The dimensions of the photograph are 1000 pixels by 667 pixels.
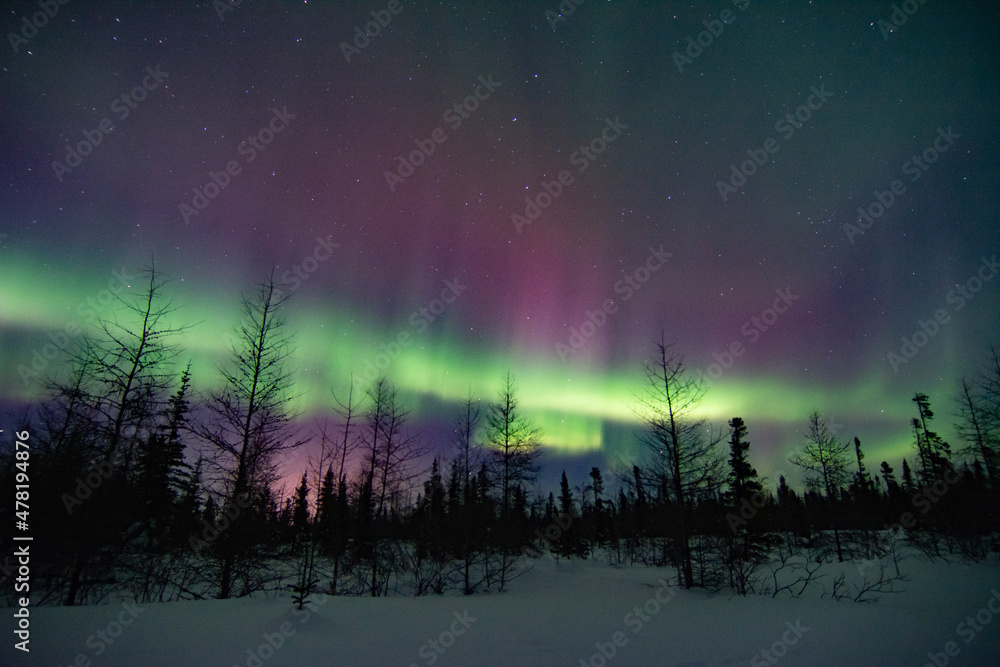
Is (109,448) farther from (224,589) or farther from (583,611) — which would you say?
(583,611)

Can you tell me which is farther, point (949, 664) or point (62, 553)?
point (62, 553)

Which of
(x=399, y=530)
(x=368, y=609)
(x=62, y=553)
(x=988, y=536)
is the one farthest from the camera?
(x=988, y=536)

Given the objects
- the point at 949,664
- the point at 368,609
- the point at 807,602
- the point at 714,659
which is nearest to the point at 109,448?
the point at 368,609

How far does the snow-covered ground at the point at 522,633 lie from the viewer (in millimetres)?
6000

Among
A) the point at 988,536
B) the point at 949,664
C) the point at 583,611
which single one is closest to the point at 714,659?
the point at 949,664

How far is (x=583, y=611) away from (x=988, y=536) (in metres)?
32.6

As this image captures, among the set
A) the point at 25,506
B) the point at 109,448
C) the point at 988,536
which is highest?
the point at 109,448

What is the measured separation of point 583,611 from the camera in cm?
1193

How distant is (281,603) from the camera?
8.75m

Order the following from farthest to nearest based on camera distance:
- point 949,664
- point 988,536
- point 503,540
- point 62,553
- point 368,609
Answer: point 988,536
point 503,540
point 62,553
point 368,609
point 949,664

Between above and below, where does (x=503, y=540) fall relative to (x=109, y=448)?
below

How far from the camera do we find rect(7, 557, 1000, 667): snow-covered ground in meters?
6.00

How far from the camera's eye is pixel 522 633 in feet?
29.8

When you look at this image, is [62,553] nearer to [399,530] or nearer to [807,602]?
[399,530]
